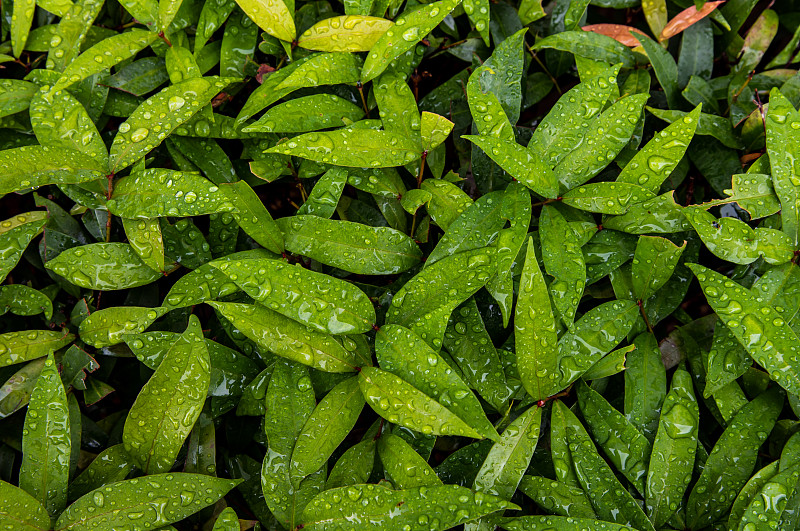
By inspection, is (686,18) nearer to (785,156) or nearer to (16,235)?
(785,156)

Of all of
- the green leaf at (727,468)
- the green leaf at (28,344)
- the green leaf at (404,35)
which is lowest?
the green leaf at (727,468)

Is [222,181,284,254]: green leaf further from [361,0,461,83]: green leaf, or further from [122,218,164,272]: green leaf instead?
[361,0,461,83]: green leaf

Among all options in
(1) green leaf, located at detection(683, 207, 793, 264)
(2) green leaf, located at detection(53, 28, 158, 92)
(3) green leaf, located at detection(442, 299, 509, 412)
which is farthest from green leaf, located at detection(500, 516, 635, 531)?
(2) green leaf, located at detection(53, 28, 158, 92)

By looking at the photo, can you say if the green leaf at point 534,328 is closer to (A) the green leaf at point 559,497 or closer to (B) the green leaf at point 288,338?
(A) the green leaf at point 559,497

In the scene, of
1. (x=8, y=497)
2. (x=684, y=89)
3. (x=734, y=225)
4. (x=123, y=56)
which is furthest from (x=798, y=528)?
(x=123, y=56)

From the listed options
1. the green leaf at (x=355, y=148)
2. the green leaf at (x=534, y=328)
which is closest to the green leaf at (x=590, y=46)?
the green leaf at (x=355, y=148)

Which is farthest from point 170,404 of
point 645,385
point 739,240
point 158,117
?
point 739,240
